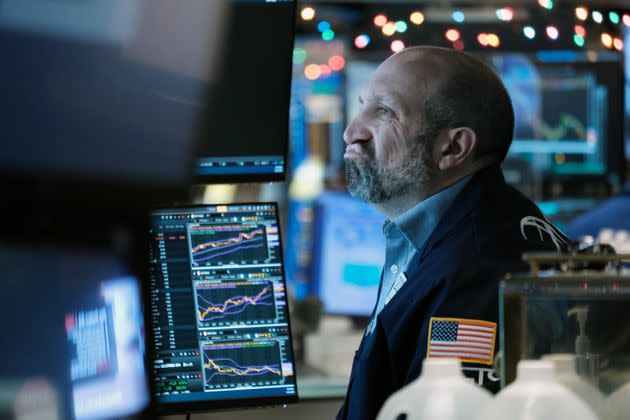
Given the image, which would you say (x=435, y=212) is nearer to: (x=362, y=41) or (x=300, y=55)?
(x=362, y=41)

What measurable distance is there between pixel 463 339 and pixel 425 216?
1.88 ft

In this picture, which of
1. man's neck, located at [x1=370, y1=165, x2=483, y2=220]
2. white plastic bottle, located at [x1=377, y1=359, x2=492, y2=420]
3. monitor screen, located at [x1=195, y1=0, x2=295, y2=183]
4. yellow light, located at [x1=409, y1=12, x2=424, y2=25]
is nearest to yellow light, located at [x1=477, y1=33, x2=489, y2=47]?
yellow light, located at [x1=409, y1=12, x2=424, y2=25]

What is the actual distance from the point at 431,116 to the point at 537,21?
145cm

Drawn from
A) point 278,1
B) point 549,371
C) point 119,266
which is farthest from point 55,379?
point 278,1

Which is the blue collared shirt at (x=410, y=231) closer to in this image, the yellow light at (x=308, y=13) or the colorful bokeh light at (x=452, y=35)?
the yellow light at (x=308, y=13)

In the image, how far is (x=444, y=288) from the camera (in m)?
2.25

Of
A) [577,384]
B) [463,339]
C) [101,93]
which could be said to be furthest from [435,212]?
[101,93]

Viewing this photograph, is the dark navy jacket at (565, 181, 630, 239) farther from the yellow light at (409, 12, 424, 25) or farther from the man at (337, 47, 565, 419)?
the man at (337, 47, 565, 419)

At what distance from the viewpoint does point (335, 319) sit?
14.3 feet

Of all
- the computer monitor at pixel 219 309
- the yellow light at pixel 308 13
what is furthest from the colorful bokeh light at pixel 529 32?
the computer monitor at pixel 219 309

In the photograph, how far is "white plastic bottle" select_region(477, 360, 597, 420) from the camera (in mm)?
1269

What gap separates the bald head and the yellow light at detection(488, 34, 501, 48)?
1297 millimetres

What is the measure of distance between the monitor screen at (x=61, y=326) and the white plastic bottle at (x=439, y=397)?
328mm

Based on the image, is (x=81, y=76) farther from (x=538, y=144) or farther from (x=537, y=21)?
(x=538, y=144)
